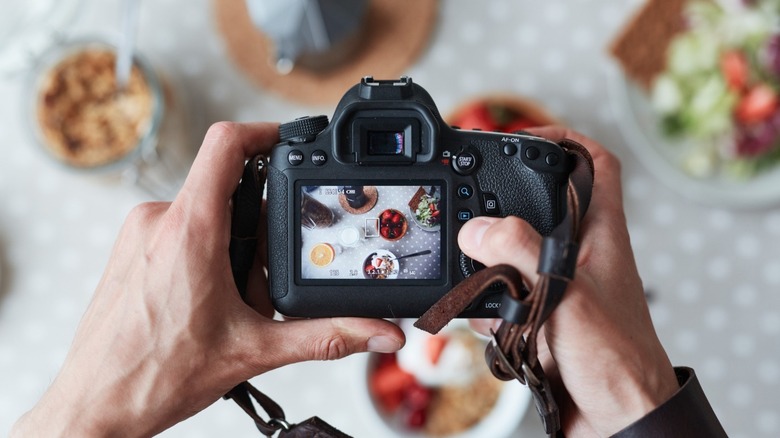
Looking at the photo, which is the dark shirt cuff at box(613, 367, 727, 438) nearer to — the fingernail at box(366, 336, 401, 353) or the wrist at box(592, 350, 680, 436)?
the wrist at box(592, 350, 680, 436)

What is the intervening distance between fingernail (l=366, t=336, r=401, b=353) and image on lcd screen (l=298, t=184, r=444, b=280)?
5cm

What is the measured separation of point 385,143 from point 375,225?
0.21 ft

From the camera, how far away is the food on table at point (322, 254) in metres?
0.60

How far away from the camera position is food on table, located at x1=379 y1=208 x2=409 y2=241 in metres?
0.60

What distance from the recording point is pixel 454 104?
96 cm

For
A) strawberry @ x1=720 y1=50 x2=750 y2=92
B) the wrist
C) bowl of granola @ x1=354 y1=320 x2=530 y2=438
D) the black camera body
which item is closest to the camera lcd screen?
the black camera body

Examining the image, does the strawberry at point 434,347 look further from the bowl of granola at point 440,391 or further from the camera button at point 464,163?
the camera button at point 464,163

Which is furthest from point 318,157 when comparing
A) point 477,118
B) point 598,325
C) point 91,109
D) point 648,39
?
point 648,39

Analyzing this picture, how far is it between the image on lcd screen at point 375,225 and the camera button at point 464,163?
0.07ft

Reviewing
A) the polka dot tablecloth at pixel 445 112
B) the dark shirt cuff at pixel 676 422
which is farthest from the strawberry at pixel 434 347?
the dark shirt cuff at pixel 676 422

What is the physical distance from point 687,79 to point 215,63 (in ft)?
1.96

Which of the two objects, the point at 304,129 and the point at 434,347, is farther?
the point at 434,347

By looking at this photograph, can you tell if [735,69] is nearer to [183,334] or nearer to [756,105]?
[756,105]

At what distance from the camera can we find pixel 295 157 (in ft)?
1.94
